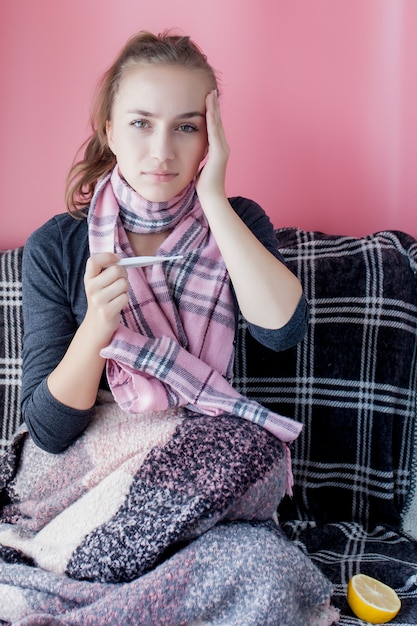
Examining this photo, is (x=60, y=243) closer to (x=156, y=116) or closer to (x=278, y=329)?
(x=156, y=116)

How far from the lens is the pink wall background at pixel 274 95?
5.12ft

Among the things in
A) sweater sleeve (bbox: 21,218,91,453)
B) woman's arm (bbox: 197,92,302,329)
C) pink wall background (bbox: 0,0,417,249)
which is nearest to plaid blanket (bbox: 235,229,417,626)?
pink wall background (bbox: 0,0,417,249)

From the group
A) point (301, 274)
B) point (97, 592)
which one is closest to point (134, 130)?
point (301, 274)

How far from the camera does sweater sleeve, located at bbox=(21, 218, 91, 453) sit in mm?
1168

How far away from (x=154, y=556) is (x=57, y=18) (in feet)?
3.87

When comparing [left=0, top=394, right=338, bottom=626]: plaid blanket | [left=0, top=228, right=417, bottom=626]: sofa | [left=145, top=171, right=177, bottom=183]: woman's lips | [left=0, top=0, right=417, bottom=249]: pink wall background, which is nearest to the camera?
[left=0, top=394, right=338, bottom=626]: plaid blanket

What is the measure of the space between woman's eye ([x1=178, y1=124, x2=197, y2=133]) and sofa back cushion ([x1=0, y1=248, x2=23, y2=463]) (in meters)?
0.52

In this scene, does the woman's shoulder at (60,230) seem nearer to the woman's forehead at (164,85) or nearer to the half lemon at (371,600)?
the woman's forehead at (164,85)

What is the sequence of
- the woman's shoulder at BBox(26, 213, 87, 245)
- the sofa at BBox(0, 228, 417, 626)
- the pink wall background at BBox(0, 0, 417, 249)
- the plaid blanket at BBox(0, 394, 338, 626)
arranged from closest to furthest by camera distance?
the plaid blanket at BBox(0, 394, 338, 626) < the woman's shoulder at BBox(26, 213, 87, 245) < the sofa at BBox(0, 228, 417, 626) < the pink wall background at BBox(0, 0, 417, 249)

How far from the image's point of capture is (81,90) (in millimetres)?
1616

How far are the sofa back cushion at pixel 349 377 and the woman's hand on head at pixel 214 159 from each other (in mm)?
326

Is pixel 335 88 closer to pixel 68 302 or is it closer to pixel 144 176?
pixel 144 176

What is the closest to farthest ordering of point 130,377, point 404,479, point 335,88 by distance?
1. point 130,377
2. point 404,479
3. point 335,88

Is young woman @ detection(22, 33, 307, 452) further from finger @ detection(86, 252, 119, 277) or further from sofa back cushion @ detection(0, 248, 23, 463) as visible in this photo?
sofa back cushion @ detection(0, 248, 23, 463)
